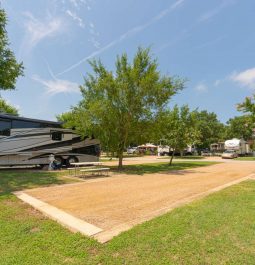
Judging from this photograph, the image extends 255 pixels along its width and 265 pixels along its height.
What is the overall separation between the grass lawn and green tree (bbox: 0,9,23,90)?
36.9ft

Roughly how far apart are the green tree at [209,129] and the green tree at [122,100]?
38210 millimetres

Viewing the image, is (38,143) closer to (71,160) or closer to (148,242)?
(71,160)

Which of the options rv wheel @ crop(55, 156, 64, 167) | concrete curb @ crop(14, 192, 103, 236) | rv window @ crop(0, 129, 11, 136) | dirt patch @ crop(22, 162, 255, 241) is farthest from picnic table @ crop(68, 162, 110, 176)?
concrete curb @ crop(14, 192, 103, 236)

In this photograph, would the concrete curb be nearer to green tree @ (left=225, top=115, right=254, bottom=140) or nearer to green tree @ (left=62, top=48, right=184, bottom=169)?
green tree @ (left=62, top=48, right=184, bottom=169)

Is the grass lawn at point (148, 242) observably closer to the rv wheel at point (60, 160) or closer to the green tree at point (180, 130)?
the rv wheel at point (60, 160)

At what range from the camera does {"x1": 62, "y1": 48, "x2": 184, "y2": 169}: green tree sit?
16.6 metres

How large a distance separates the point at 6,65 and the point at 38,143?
5.57 m

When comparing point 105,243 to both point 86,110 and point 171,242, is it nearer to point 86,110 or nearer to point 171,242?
point 171,242

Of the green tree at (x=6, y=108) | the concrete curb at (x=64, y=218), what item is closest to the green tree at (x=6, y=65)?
the concrete curb at (x=64, y=218)

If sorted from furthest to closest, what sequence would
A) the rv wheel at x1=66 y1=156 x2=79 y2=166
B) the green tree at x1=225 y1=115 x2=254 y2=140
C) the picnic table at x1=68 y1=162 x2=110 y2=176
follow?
the green tree at x1=225 y1=115 x2=254 y2=140 → the rv wheel at x1=66 y1=156 x2=79 y2=166 → the picnic table at x1=68 y1=162 x2=110 y2=176

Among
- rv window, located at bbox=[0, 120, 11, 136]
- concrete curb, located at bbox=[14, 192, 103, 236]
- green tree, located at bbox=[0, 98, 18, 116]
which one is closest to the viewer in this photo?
concrete curb, located at bbox=[14, 192, 103, 236]

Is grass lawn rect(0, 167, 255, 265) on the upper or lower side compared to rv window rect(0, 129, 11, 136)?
lower

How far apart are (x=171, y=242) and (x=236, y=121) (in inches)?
2382

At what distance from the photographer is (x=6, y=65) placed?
571 inches
